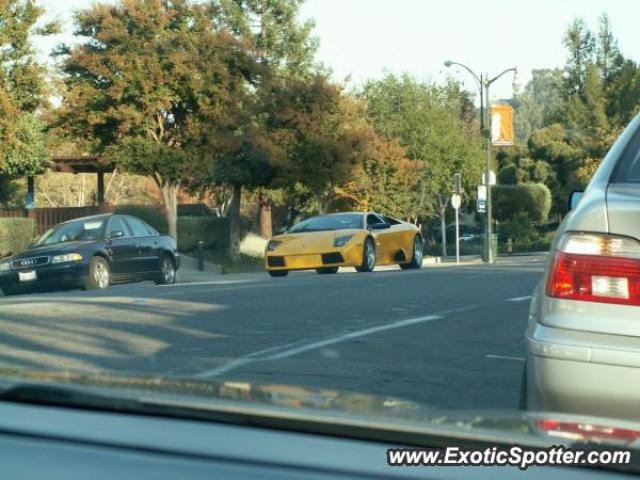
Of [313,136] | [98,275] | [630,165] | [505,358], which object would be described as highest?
[313,136]

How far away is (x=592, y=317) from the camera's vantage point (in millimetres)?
3895

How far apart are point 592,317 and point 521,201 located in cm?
5544

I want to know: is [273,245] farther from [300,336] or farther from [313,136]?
[313,136]

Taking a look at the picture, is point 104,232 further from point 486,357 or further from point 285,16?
point 285,16

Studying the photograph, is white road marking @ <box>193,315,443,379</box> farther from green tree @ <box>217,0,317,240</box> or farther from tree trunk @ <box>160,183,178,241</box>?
green tree @ <box>217,0,317,240</box>

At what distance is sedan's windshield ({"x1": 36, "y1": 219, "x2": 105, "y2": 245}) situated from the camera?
1766 cm

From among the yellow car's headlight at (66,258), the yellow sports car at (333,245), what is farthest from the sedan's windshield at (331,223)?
the yellow car's headlight at (66,258)

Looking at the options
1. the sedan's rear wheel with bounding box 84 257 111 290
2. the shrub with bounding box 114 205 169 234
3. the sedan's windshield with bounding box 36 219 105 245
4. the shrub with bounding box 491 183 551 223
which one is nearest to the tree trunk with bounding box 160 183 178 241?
the shrub with bounding box 114 205 169 234

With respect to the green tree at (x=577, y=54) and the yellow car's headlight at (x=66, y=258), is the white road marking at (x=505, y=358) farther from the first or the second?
the green tree at (x=577, y=54)

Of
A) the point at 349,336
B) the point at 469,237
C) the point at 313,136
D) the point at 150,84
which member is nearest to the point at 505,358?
the point at 349,336

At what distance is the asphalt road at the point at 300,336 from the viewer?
7297mm

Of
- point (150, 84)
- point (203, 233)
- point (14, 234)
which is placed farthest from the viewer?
point (203, 233)

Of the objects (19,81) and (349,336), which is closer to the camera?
(349,336)

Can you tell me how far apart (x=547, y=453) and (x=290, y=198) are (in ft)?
135
